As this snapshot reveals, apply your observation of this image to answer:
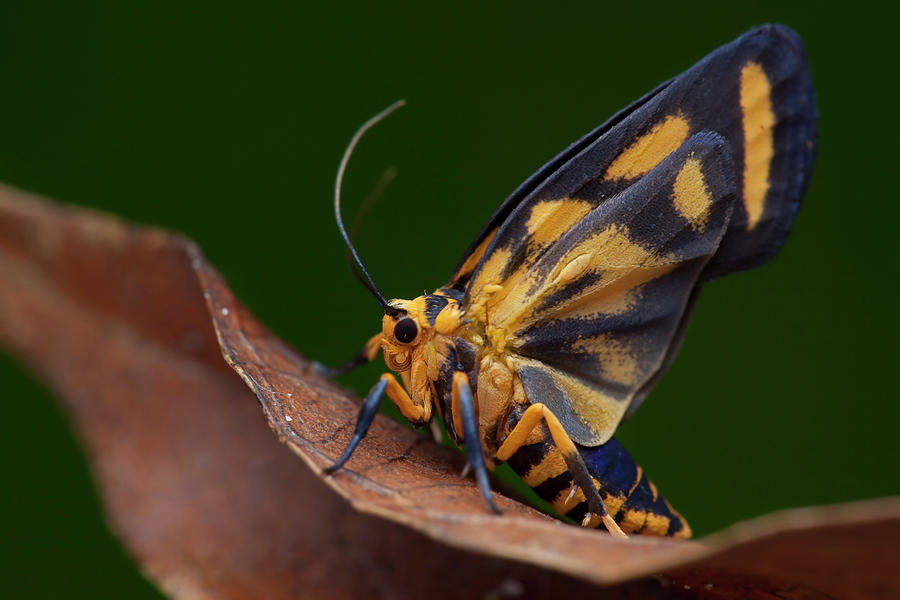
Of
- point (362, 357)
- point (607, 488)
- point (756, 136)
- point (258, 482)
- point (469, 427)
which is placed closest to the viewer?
point (258, 482)

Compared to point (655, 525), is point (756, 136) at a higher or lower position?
higher

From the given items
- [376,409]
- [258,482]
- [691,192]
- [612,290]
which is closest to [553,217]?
[612,290]

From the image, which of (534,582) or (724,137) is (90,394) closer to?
(534,582)

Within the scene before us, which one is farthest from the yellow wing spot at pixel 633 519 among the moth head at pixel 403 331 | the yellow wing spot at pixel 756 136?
the yellow wing spot at pixel 756 136

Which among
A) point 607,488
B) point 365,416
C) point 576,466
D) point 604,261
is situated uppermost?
point 365,416

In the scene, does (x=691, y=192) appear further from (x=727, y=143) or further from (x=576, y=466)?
(x=576, y=466)

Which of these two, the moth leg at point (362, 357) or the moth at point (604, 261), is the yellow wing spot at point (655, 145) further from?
the moth leg at point (362, 357)

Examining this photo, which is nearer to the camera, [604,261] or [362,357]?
[604,261]
